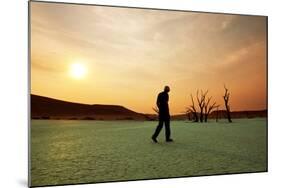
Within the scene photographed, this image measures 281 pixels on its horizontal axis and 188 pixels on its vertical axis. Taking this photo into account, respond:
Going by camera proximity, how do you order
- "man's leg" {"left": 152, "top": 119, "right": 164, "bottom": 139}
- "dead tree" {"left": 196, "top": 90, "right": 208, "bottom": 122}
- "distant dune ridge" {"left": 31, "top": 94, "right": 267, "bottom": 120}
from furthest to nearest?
1. "dead tree" {"left": 196, "top": 90, "right": 208, "bottom": 122}
2. "man's leg" {"left": 152, "top": 119, "right": 164, "bottom": 139}
3. "distant dune ridge" {"left": 31, "top": 94, "right": 267, "bottom": 120}

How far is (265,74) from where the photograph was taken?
4.86m

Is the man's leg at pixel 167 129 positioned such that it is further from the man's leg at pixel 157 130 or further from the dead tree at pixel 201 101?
the dead tree at pixel 201 101

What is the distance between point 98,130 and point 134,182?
0.62 m

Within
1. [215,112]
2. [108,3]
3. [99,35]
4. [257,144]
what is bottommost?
[257,144]

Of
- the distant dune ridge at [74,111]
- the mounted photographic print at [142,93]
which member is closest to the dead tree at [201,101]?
the mounted photographic print at [142,93]

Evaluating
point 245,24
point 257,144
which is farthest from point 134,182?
point 245,24

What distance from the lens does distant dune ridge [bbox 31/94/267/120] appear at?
13.3 ft

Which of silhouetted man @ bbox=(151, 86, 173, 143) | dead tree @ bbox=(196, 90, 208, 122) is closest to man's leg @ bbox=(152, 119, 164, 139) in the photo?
silhouetted man @ bbox=(151, 86, 173, 143)

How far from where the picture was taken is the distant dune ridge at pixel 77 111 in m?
4.04

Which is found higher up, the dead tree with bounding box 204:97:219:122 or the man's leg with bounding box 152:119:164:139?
the dead tree with bounding box 204:97:219:122

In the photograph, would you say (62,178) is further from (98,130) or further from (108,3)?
(108,3)

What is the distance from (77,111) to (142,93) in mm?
680

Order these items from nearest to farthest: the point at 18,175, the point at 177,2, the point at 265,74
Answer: the point at 18,175 < the point at 177,2 < the point at 265,74

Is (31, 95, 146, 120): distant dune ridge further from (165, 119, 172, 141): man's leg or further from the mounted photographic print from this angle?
(165, 119, 172, 141): man's leg
